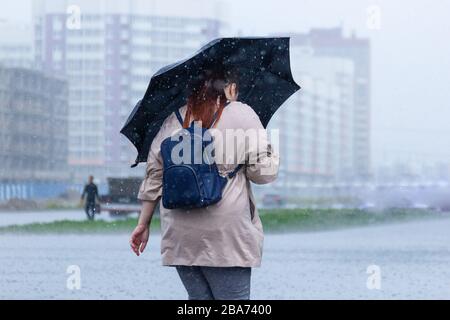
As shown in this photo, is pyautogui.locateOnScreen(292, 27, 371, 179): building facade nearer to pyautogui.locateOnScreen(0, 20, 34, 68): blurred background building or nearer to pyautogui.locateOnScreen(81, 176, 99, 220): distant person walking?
pyautogui.locateOnScreen(0, 20, 34, 68): blurred background building

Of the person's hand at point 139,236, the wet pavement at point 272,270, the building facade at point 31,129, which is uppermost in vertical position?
the building facade at point 31,129

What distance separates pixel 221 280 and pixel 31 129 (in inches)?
2865

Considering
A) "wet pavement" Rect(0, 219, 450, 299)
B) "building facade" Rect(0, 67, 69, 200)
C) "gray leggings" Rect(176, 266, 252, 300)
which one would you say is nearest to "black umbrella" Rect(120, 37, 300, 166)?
"gray leggings" Rect(176, 266, 252, 300)

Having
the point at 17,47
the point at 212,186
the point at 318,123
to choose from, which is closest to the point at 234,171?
the point at 212,186

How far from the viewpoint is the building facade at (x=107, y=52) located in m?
74.2

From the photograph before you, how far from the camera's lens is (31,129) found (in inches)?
2990

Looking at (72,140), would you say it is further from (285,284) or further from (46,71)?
(285,284)

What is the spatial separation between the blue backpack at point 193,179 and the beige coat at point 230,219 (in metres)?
0.04

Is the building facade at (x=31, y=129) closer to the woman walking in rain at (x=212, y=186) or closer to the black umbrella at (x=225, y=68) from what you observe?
the black umbrella at (x=225, y=68)

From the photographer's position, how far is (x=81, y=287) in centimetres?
1046

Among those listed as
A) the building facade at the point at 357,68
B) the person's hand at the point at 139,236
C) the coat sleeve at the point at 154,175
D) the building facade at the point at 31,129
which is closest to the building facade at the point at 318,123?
the building facade at the point at 357,68

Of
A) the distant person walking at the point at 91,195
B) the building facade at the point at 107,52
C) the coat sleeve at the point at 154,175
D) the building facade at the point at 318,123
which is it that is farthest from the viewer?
the building facade at the point at 318,123

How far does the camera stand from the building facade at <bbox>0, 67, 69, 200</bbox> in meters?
72.4

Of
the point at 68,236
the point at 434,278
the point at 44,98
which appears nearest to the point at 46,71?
the point at 44,98
